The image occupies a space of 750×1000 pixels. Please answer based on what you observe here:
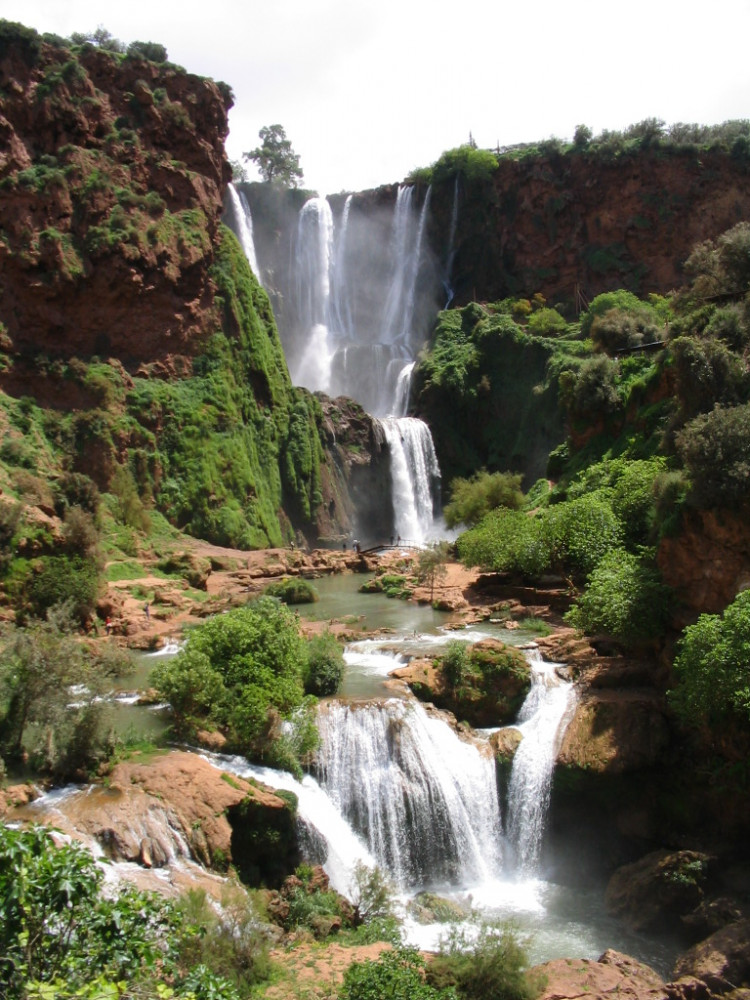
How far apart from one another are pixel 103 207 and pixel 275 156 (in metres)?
46.9

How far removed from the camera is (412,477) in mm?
53062

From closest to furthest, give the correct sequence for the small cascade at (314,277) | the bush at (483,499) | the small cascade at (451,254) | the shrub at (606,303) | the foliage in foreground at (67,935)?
the foliage in foreground at (67,935), the bush at (483,499), the shrub at (606,303), the small cascade at (314,277), the small cascade at (451,254)

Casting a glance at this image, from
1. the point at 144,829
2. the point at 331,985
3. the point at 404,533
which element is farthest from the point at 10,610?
the point at 404,533

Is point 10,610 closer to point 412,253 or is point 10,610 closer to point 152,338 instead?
point 152,338

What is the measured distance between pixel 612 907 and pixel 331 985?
6.44m

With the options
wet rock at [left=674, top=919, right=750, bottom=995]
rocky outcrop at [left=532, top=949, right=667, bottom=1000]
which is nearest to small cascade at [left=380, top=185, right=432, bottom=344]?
wet rock at [left=674, top=919, right=750, bottom=995]

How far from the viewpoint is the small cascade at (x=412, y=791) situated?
1670 centimetres

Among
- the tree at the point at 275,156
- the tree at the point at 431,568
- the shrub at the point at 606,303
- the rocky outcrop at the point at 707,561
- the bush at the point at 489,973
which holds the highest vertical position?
the tree at the point at 275,156

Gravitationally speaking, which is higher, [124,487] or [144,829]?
[124,487]

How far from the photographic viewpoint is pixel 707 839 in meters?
16.4

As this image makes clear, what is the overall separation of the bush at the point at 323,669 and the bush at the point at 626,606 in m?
6.40

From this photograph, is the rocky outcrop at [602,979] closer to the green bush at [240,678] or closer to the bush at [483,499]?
the green bush at [240,678]

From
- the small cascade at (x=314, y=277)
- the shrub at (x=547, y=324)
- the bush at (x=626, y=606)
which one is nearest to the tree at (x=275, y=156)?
the small cascade at (x=314, y=277)

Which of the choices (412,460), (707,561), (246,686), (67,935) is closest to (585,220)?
(412,460)
